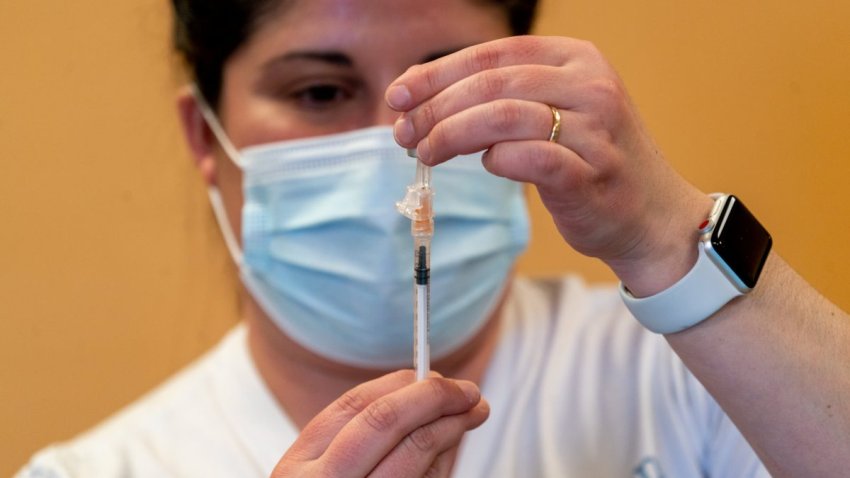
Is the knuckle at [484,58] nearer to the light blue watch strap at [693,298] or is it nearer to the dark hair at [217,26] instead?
the light blue watch strap at [693,298]

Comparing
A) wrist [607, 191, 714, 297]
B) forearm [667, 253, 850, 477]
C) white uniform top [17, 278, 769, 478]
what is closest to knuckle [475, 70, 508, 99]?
wrist [607, 191, 714, 297]

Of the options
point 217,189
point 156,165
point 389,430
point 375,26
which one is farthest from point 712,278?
point 156,165

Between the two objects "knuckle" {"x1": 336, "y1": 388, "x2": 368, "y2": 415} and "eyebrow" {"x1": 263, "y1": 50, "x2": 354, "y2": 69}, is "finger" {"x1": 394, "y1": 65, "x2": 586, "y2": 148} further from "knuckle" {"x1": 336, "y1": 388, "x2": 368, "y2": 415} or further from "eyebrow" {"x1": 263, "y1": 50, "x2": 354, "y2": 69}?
"eyebrow" {"x1": 263, "y1": 50, "x2": 354, "y2": 69}

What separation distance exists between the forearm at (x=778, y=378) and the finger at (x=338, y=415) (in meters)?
0.26

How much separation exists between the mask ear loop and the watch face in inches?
22.4

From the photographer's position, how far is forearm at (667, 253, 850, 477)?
770 millimetres

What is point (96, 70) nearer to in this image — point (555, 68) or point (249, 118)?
point (249, 118)

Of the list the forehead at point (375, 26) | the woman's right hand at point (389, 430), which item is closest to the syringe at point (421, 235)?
the woman's right hand at point (389, 430)

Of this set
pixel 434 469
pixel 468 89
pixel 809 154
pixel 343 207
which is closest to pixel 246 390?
pixel 343 207

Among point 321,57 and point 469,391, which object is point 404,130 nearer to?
point 469,391

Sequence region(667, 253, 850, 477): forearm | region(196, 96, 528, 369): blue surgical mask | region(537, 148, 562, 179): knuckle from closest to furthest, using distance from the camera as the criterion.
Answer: region(537, 148, 562, 179): knuckle
region(667, 253, 850, 477): forearm
region(196, 96, 528, 369): blue surgical mask

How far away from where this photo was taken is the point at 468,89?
2.22 ft

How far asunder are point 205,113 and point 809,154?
31.4 inches

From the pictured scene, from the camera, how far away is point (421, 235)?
0.74 meters
